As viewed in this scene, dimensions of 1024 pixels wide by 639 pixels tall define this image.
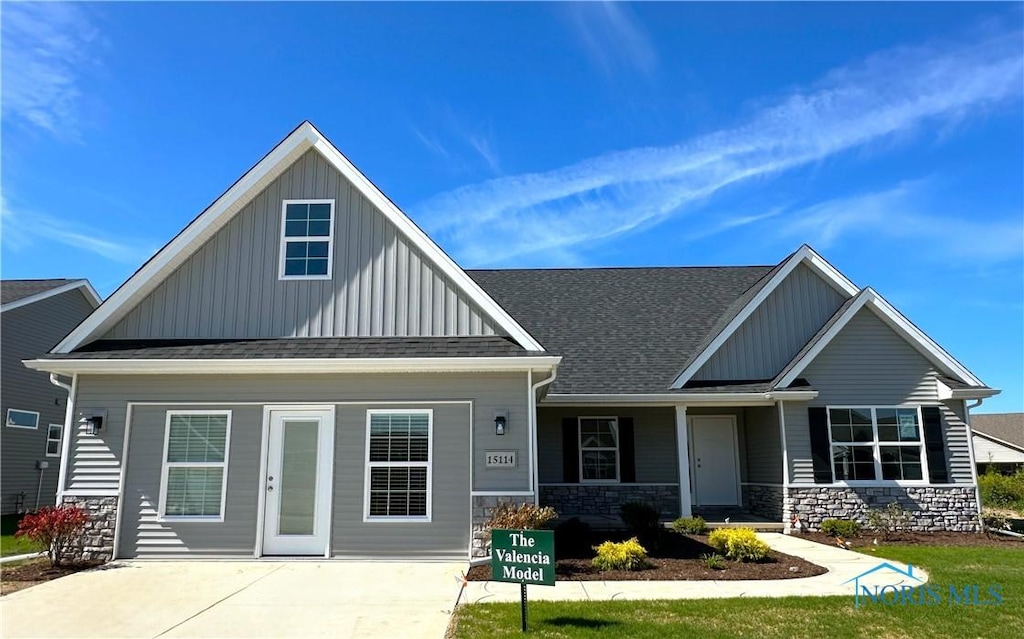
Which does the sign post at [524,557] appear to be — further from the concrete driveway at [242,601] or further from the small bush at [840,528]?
the small bush at [840,528]

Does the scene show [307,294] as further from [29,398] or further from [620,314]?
[29,398]

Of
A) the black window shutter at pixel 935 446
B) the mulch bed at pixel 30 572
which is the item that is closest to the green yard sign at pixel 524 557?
the mulch bed at pixel 30 572

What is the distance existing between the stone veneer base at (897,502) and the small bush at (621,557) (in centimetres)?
562

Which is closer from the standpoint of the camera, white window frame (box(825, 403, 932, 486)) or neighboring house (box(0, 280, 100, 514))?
white window frame (box(825, 403, 932, 486))

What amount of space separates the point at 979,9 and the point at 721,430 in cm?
971

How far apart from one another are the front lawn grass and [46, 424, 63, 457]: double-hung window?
18.8 m

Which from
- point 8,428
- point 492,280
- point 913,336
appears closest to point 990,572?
point 913,336

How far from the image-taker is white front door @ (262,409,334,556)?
999 centimetres

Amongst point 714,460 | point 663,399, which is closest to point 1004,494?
point 714,460

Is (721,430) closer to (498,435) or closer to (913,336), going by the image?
(913,336)

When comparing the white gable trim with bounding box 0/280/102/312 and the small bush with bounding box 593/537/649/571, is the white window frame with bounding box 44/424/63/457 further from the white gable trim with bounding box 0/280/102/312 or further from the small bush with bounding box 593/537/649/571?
the small bush with bounding box 593/537/649/571

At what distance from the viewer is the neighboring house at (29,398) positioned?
59.8 ft

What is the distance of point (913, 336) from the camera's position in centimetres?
1391

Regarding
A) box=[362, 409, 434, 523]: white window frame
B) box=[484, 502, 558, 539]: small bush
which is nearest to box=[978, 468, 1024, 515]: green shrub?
box=[484, 502, 558, 539]: small bush
